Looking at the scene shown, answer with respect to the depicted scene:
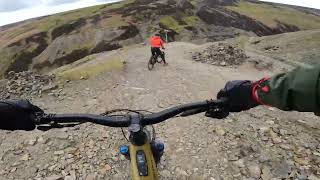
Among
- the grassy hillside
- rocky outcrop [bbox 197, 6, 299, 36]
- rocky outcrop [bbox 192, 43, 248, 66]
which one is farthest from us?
rocky outcrop [bbox 197, 6, 299, 36]

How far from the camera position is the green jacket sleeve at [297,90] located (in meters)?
3.19

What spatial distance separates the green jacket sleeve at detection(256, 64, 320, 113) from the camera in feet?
10.5

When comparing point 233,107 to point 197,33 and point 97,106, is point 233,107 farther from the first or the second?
point 197,33

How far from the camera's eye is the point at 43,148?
11.7 m

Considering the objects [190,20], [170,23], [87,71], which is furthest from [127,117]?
[190,20]

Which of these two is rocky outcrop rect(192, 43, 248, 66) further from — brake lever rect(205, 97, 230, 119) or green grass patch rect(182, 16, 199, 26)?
green grass patch rect(182, 16, 199, 26)

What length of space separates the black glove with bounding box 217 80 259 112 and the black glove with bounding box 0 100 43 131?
7.75 ft

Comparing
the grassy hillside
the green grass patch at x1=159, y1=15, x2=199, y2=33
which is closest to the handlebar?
the grassy hillside

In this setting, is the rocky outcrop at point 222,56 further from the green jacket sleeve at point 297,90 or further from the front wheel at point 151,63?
the green jacket sleeve at point 297,90

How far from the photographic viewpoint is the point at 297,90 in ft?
10.9

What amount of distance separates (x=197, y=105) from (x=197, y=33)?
9215 centimetres

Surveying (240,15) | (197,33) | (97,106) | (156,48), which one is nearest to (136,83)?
(97,106)

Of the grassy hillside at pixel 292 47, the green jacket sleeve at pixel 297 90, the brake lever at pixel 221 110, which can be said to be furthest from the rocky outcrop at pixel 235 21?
the green jacket sleeve at pixel 297 90

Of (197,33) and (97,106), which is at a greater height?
(97,106)
